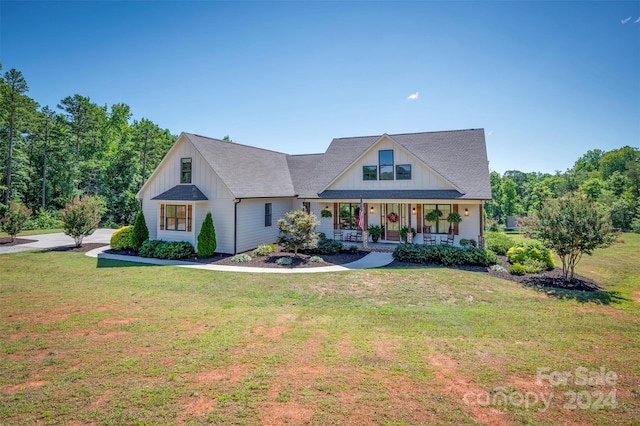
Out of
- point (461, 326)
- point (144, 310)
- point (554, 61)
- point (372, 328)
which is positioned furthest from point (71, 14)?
point (554, 61)

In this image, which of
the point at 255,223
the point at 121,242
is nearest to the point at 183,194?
the point at 255,223

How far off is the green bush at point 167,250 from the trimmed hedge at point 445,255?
11670mm

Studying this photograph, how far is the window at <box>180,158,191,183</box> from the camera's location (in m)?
19.3

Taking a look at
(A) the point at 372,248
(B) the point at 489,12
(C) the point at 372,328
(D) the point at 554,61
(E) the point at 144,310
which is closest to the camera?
(C) the point at 372,328

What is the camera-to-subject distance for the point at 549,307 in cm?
934

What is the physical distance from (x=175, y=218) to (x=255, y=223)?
4.87 m

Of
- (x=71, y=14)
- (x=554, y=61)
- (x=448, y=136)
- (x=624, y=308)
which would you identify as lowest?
(x=624, y=308)

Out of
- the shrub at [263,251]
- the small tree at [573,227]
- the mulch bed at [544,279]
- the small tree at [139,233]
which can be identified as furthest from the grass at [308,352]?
the small tree at [139,233]

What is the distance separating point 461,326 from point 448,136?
18871mm

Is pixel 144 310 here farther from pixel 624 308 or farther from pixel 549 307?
pixel 624 308

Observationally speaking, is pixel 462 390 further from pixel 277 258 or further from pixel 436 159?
pixel 436 159

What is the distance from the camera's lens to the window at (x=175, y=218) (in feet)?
60.9

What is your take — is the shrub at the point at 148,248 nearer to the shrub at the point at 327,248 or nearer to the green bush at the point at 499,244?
the shrub at the point at 327,248

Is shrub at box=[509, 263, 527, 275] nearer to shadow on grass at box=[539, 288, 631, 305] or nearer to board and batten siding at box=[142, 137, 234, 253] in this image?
shadow on grass at box=[539, 288, 631, 305]
